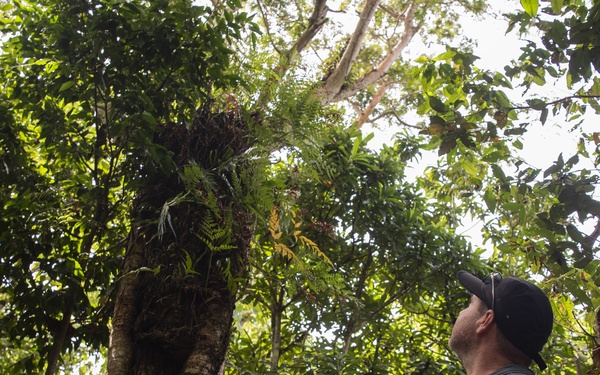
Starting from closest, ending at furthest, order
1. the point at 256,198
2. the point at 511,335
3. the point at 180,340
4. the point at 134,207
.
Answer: the point at 511,335 < the point at 180,340 < the point at 256,198 < the point at 134,207

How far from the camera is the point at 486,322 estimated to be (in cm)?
210

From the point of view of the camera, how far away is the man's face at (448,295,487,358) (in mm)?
2131

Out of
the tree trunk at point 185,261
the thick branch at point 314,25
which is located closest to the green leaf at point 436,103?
the tree trunk at point 185,261

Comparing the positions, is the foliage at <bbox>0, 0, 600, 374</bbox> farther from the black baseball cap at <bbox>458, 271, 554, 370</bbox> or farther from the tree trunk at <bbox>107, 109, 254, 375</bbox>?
the black baseball cap at <bbox>458, 271, 554, 370</bbox>

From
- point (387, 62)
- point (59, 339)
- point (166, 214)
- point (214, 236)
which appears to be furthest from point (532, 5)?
point (387, 62)

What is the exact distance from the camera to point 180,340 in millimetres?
2900

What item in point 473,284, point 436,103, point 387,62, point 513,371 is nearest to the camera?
point 513,371

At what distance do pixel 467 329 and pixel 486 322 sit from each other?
9 centimetres

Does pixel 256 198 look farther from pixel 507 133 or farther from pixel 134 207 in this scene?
pixel 507 133

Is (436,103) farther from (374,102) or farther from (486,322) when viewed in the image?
(374,102)

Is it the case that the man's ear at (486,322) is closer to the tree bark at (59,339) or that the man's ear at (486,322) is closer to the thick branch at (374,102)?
the tree bark at (59,339)

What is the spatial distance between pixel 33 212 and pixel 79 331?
90 cm

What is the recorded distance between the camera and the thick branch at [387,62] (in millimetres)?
7844

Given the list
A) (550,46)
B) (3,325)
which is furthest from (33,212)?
(550,46)
